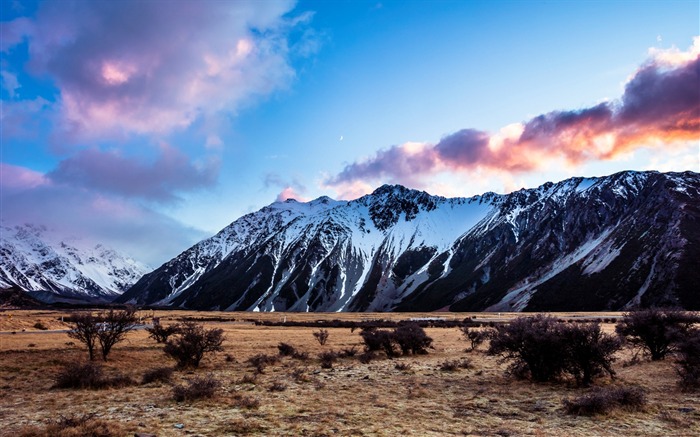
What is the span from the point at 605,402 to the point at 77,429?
16.0 m

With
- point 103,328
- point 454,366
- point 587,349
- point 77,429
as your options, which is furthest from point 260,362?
point 587,349

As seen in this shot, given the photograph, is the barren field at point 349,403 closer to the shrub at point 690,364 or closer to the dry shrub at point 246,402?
the dry shrub at point 246,402

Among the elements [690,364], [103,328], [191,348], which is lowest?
[690,364]

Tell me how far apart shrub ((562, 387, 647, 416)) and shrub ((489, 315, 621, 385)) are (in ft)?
11.8

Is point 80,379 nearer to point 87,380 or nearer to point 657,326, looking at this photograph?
point 87,380

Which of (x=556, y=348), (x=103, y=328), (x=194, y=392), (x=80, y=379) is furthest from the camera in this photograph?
(x=103, y=328)

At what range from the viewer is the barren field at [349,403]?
12.9 meters

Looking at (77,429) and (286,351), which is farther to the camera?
(286,351)

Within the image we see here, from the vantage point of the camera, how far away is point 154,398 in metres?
17.8

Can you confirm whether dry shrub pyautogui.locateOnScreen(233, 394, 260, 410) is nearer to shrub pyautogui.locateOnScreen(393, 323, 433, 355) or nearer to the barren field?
the barren field

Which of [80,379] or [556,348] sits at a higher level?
[556,348]

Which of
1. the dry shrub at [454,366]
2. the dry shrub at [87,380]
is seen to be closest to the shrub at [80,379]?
the dry shrub at [87,380]

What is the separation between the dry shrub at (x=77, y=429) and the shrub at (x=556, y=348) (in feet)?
55.3

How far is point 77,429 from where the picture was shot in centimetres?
1203
